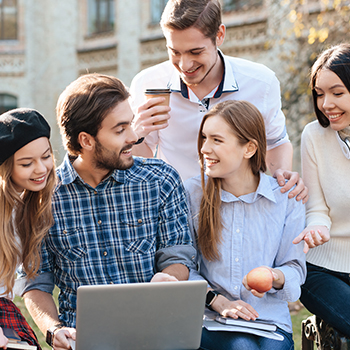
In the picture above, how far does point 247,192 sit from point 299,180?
326 millimetres

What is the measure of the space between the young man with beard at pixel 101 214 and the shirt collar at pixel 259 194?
291 millimetres

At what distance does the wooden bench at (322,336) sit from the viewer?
9.22ft

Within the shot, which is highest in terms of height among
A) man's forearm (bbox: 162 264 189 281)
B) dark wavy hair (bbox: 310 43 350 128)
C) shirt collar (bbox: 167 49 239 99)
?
dark wavy hair (bbox: 310 43 350 128)

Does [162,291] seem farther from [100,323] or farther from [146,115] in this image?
[146,115]

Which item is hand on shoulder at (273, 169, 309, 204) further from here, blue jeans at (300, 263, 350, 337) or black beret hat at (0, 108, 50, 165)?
black beret hat at (0, 108, 50, 165)

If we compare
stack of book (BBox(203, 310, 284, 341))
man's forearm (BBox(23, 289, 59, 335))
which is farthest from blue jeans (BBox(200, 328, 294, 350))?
man's forearm (BBox(23, 289, 59, 335))

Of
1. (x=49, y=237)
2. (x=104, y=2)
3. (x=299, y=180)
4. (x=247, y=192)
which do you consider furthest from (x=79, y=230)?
(x=104, y=2)

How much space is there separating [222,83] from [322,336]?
5.54 feet

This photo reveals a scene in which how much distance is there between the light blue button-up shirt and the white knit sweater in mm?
197

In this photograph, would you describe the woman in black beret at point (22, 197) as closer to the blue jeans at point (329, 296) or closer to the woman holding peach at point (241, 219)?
the woman holding peach at point (241, 219)

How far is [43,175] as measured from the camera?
2549 millimetres

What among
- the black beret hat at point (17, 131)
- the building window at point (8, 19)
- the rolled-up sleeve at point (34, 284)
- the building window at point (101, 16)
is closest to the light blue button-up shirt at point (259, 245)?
the rolled-up sleeve at point (34, 284)

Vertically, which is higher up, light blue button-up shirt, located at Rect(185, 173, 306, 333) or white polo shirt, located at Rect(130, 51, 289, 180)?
white polo shirt, located at Rect(130, 51, 289, 180)

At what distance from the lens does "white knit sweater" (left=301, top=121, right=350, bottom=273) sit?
2.95 metres
